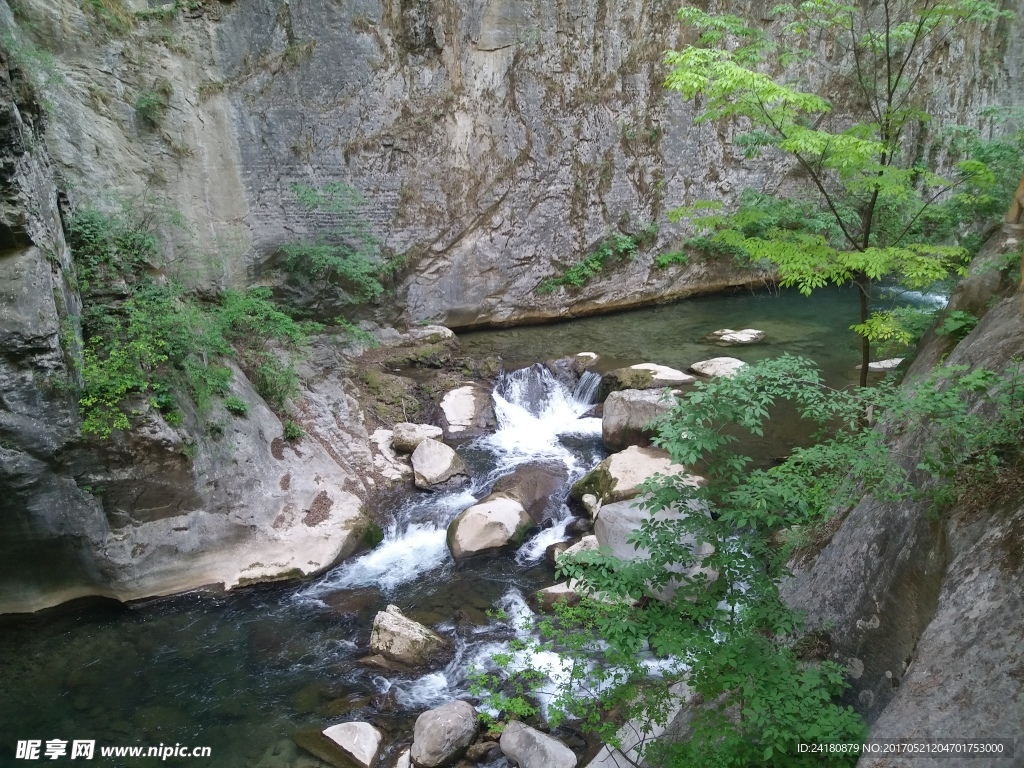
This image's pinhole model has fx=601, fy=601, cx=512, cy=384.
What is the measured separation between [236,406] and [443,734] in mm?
5230

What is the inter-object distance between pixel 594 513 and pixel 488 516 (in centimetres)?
145

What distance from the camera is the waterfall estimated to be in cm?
747

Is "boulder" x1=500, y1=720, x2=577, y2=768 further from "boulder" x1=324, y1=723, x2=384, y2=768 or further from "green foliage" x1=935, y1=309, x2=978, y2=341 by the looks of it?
"green foliage" x1=935, y1=309, x2=978, y2=341

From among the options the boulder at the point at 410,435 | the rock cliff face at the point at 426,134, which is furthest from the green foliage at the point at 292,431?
the rock cliff face at the point at 426,134

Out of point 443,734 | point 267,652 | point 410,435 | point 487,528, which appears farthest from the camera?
point 410,435

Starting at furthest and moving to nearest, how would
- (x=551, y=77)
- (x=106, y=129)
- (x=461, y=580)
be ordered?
1. (x=551, y=77)
2. (x=106, y=129)
3. (x=461, y=580)

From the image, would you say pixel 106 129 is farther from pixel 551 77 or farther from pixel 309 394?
pixel 551 77

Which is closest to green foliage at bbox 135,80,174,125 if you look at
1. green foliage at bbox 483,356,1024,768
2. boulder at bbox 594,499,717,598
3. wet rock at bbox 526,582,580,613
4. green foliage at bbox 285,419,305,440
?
green foliage at bbox 285,419,305,440

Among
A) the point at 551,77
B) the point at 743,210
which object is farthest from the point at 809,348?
the point at 551,77

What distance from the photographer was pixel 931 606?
126 inches

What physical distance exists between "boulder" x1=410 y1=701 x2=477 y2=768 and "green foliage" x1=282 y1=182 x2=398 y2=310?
349 inches

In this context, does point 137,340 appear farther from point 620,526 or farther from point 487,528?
point 620,526

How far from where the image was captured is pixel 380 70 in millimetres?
12211

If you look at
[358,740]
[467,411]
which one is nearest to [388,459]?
[467,411]
